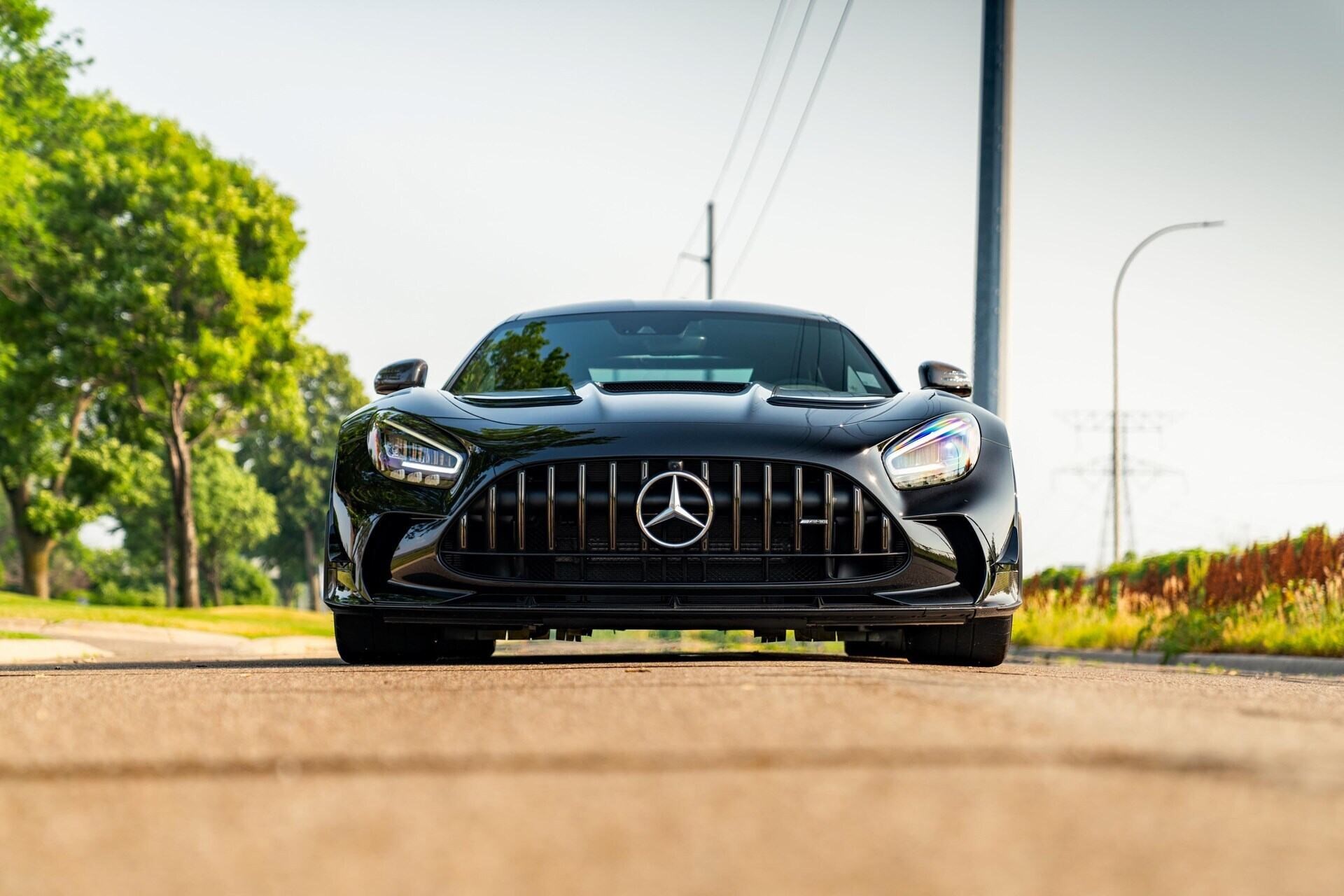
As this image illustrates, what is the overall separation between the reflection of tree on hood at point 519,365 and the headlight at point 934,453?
1.58 m

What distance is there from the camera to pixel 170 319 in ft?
112

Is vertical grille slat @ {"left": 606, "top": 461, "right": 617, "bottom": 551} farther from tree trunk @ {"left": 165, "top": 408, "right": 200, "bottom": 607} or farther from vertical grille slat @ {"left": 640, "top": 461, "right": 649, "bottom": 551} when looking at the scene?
tree trunk @ {"left": 165, "top": 408, "right": 200, "bottom": 607}

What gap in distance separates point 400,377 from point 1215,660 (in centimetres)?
767

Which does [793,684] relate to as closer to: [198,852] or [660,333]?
[198,852]

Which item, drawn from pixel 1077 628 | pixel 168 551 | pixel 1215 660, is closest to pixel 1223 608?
pixel 1215 660

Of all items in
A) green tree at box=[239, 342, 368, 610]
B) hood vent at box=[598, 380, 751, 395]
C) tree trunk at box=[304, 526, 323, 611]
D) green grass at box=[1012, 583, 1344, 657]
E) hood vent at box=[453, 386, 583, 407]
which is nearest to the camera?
hood vent at box=[453, 386, 583, 407]

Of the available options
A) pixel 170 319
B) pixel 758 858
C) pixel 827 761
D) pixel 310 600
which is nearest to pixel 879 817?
pixel 758 858

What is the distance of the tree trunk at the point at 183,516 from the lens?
35.7m

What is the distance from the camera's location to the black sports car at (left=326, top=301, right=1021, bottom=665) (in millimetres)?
5418

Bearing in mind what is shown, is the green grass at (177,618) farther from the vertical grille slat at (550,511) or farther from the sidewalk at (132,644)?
the vertical grille slat at (550,511)

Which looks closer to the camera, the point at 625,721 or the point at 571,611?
the point at 625,721

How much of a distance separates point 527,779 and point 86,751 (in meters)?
1.05

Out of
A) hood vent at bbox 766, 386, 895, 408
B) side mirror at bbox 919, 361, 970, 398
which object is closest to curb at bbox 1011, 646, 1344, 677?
side mirror at bbox 919, 361, 970, 398

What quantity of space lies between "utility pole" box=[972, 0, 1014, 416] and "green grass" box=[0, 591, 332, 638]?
10.0 metres
